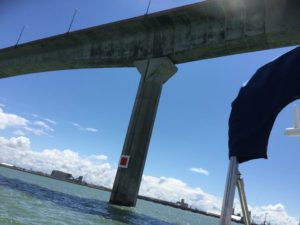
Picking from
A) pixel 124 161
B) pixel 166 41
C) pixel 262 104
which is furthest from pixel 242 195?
pixel 166 41

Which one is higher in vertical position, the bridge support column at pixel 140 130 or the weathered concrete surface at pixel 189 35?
the weathered concrete surface at pixel 189 35

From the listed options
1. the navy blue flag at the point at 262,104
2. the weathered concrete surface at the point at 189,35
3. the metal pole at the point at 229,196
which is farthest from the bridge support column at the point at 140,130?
the metal pole at the point at 229,196

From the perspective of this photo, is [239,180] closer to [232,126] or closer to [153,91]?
[232,126]

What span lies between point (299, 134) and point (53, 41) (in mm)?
23906

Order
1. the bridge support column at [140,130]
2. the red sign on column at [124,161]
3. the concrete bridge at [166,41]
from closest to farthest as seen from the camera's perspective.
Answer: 1. the concrete bridge at [166,41]
2. the bridge support column at [140,130]
3. the red sign on column at [124,161]

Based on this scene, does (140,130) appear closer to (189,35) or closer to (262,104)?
(189,35)

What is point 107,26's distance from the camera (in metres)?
20.8

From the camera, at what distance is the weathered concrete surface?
15.2 m

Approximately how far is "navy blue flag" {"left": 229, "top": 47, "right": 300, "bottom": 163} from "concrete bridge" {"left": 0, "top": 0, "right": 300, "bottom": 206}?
1248 centimetres

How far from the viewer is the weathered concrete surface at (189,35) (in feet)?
49.8


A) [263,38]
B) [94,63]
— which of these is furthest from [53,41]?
[263,38]

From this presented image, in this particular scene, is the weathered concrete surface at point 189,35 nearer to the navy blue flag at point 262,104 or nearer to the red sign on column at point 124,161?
the red sign on column at point 124,161

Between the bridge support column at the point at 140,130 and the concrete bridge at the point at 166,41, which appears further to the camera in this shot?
the bridge support column at the point at 140,130

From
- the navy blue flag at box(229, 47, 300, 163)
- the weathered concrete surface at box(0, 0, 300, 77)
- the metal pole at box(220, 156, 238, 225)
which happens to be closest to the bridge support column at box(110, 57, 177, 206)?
the weathered concrete surface at box(0, 0, 300, 77)
